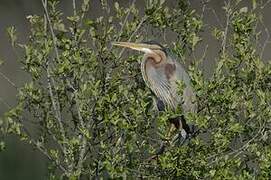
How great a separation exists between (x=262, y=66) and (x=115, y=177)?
0.55m

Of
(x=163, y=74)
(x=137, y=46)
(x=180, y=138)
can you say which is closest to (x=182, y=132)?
(x=180, y=138)

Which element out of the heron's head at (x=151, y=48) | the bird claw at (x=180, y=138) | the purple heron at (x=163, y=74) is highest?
the heron's head at (x=151, y=48)

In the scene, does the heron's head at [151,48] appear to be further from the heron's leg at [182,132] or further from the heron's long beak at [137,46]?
the heron's leg at [182,132]

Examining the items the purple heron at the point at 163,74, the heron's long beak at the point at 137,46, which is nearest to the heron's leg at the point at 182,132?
the purple heron at the point at 163,74

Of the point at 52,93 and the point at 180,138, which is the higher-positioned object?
the point at 52,93

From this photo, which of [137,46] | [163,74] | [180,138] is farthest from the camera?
[163,74]

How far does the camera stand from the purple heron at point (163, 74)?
2.53 meters

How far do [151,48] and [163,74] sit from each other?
0.24 meters

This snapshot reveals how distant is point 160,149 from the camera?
233 centimetres

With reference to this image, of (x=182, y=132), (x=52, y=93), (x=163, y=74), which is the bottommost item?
(x=182, y=132)

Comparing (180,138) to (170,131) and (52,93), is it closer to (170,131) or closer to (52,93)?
(170,131)

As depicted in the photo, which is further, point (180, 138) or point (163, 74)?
point (163, 74)

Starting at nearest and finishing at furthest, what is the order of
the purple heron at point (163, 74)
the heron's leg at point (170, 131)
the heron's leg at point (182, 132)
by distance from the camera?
the heron's leg at point (170, 131), the heron's leg at point (182, 132), the purple heron at point (163, 74)

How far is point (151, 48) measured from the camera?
265 cm
